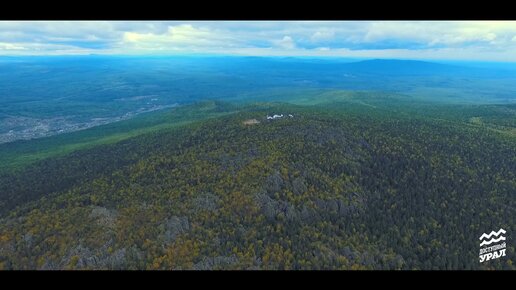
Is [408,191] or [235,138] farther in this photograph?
[235,138]

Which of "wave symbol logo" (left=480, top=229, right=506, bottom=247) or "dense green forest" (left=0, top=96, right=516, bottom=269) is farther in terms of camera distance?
"dense green forest" (left=0, top=96, right=516, bottom=269)

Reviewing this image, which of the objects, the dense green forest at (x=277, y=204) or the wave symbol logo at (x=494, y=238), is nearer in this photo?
the wave symbol logo at (x=494, y=238)

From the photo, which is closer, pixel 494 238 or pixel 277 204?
pixel 494 238

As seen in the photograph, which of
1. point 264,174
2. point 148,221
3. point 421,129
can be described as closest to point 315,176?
point 264,174

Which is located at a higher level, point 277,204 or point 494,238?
point 277,204

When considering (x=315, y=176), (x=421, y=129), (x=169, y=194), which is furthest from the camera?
(x=421, y=129)
